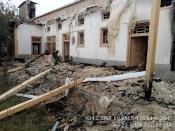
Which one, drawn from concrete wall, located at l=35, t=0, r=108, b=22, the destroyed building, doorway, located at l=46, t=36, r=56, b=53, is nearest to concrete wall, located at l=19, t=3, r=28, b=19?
concrete wall, located at l=35, t=0, r=108, b=22

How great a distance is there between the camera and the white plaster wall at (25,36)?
73.3 feet

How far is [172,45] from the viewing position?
9.90 m

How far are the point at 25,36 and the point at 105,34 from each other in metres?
11.1

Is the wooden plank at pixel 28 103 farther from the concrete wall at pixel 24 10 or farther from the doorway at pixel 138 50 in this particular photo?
the concrete wall at pixel 24 10

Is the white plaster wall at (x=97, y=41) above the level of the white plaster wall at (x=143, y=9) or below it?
below

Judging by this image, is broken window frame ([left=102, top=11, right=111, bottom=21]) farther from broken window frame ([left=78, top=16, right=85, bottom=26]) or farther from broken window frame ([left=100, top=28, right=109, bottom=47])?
broken window frame ([left=78, top=16, right=85, bottom=26])

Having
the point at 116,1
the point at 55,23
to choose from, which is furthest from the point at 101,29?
the point at 55,23

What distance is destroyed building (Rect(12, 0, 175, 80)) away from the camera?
10.3 meters

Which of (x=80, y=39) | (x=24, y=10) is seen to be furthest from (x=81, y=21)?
(x=24, y=10)

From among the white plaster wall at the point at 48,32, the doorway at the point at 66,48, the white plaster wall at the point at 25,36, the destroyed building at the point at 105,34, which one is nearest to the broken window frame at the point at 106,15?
the destroyed building at the point at 105,34

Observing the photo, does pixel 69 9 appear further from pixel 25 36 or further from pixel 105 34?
pixel 105 34

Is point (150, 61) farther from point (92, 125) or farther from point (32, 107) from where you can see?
point (32, 107)

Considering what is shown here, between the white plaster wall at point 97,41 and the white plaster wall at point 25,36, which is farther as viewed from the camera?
the white plaster wall at point 25,36

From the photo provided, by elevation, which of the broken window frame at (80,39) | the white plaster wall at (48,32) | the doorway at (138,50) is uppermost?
the white plaster wall at (48,32)
